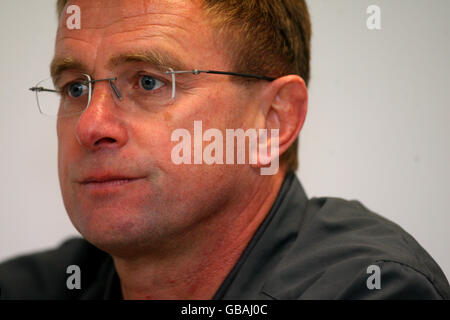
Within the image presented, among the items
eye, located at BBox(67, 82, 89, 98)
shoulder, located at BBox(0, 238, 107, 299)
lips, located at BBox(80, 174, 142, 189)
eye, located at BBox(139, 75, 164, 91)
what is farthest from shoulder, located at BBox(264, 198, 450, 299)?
shoulder, located at BBox(0, 238, 107, 299)

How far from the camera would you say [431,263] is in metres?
1.23

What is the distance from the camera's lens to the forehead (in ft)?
4.32

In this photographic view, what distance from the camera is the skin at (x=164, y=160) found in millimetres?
1287

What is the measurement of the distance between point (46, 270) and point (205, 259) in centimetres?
75

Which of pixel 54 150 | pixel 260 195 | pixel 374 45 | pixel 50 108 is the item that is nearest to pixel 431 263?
pixel 260 195

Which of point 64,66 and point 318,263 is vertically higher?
point 64,66

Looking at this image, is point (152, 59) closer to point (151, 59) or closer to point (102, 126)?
point (151, 59)

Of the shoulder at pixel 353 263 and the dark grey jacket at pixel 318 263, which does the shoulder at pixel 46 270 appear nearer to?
the dark grey jacket at pixel 318 263

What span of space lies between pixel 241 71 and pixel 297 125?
242mm

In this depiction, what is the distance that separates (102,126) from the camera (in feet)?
4.16

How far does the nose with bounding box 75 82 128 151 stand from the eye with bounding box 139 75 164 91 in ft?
0.31

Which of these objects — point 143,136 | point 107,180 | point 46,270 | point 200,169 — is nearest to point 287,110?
point 200,169

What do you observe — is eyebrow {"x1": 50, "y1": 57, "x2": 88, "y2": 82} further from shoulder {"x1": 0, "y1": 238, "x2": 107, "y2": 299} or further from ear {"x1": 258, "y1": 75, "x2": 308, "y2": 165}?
shoulder {"x1": 0, "y1": 238, "x2": 107, "y2": 299}
